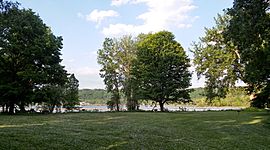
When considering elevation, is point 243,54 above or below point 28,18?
below

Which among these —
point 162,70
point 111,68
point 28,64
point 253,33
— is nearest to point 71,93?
point 111,68

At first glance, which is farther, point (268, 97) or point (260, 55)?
point (268, 97)

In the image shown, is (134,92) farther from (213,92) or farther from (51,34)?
(51,34)

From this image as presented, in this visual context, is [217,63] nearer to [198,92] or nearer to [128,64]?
[128,64]

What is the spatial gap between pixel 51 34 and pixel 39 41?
15.6 feet

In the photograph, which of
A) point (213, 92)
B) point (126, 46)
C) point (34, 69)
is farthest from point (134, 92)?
point (34, 69)

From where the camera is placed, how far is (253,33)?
26844 mm

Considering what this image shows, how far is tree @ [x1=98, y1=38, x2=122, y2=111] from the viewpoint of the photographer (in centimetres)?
6519

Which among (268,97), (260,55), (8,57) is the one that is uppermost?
(8,57)

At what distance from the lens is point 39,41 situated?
43.8 meters

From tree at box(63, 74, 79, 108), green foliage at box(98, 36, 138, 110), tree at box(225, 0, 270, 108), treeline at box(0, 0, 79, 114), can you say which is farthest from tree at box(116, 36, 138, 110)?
tree at box(225, 0, 270, 108)

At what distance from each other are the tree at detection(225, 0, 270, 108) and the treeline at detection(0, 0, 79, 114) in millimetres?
25651

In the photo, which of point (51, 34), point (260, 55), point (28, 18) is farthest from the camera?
point (51, 34)

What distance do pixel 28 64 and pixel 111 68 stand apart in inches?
957
